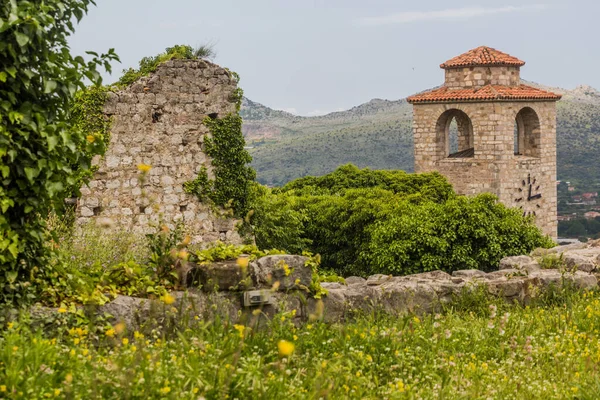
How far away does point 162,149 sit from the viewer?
1433 cm

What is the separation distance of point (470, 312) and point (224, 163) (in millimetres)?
6472

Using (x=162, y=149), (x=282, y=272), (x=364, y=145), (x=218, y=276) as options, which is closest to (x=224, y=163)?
(x=162, y=149)

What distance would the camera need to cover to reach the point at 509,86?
3722 cm

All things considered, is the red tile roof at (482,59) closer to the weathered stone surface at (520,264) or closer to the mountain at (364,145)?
the weathered stone surface at (520,264)

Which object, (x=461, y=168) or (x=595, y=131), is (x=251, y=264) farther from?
(x=595, y=131)

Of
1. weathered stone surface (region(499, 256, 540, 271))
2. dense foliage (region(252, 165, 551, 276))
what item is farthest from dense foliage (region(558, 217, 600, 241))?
weathered stone surface (region(499, 256, 540, 271))

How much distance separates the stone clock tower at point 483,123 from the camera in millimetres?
36062

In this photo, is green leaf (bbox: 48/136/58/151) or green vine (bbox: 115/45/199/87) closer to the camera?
green leaf (bbox: 48/136/58/151)

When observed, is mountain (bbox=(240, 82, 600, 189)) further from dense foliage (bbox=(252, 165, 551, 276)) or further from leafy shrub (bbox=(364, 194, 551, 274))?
leafy shrub (bbox=(364, 194, 551, 274))

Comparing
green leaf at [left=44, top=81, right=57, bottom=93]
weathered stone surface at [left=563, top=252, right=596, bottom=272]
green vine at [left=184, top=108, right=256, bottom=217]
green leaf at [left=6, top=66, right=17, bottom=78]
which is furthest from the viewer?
green vine at [left=184, top=108, right=256, bottom=217]

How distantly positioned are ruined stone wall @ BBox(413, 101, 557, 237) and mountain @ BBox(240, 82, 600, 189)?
3544 centimetres

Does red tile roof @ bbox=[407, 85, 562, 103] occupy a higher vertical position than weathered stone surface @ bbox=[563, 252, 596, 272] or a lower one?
higher

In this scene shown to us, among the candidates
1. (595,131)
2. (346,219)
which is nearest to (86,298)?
(346,219)

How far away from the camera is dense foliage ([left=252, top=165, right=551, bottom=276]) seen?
22375 millimetres
